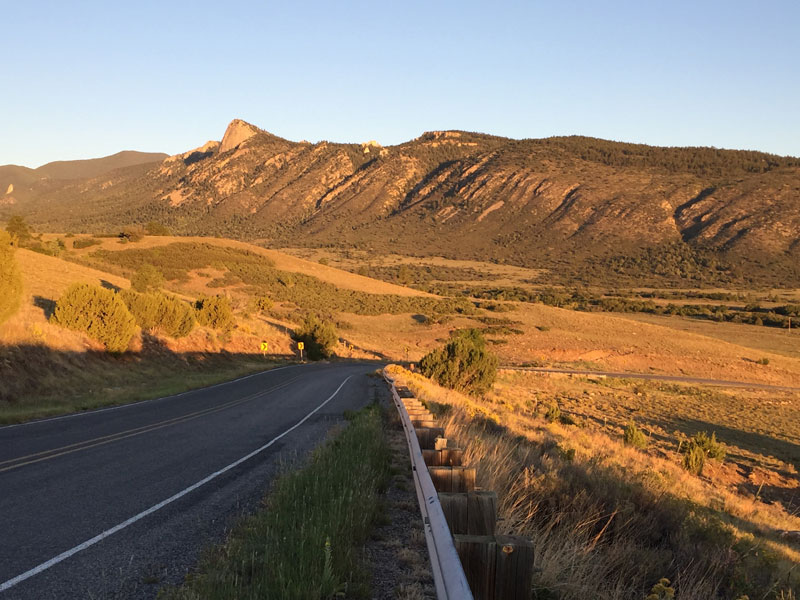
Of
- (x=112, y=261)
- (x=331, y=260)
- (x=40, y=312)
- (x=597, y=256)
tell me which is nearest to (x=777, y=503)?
(x=40, y=312)

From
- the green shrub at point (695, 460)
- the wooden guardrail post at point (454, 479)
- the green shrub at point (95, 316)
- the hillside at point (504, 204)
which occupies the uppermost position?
the hillside at point (504, 204)

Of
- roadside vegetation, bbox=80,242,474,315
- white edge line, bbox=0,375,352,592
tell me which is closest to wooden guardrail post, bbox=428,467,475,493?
white edge line, bbox=0,375,352,592

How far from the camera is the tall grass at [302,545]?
3629 mm

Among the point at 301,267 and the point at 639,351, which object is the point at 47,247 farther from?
the point at 639,351

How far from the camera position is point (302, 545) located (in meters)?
3.93

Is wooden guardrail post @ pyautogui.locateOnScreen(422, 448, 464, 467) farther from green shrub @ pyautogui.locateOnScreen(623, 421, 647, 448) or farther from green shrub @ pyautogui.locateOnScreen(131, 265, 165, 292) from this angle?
green shrub @ pyautogui.locateOnScreen(131, 265, 165, 292)

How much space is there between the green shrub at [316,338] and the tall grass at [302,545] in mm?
38126

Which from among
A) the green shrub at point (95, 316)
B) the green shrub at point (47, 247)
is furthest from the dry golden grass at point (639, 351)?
the green shrub at point (47, 247)

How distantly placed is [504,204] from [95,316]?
11668cm

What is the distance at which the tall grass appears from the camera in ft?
11.9

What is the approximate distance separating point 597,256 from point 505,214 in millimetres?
29592

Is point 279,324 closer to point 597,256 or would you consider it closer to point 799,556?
point 799,556

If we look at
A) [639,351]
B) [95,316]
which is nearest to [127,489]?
[95,316]

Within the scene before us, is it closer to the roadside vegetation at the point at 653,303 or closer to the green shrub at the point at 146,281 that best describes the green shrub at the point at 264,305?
the green shrub at the point at 146,281
